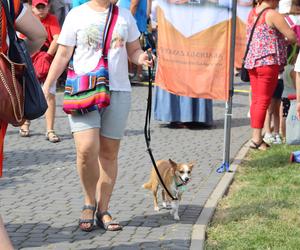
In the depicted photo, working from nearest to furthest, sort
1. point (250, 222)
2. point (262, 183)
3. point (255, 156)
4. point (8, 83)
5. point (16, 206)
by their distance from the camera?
point (8, 83) < point (250, 222) < point (16, 206) < point (262, 183) < point (255, 156)

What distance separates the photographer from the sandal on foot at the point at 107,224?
6305 mm

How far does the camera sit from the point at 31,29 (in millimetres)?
4926

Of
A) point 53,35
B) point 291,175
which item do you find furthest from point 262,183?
point 53,35

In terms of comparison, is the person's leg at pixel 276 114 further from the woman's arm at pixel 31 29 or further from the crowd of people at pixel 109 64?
the woman's arm at pixel 31 29

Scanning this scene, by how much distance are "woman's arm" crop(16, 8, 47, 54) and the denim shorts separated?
43.8 inches

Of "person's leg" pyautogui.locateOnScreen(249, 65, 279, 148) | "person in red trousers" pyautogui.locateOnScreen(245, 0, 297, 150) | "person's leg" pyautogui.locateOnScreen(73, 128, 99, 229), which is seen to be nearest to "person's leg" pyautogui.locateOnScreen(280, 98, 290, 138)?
"person's leg" pyautogui.locateOnScreen(249, 65, 279, 148)

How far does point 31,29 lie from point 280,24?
4981 mm

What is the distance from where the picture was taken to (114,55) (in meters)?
6.08

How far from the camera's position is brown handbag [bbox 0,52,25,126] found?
4.65 meters

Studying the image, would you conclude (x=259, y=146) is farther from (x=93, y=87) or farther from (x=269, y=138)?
(x=93, y=87)

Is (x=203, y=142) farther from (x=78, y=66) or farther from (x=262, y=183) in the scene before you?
(x=78, y=66)

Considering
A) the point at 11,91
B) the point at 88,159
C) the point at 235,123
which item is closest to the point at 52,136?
the point at 235,123

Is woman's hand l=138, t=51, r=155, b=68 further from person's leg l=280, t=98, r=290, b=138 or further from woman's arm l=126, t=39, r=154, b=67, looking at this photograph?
person's leg l=280, t=98, r=290, b=138

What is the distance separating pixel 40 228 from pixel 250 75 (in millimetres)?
4191
